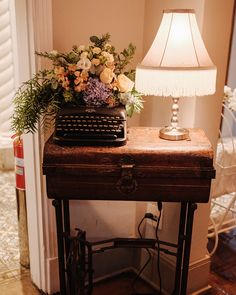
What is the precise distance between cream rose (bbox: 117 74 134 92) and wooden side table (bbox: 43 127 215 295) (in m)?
0.30

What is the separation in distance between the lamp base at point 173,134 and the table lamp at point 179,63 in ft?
0.61

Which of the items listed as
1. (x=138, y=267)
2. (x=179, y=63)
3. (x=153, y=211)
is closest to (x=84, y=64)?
(x=179, y=63)

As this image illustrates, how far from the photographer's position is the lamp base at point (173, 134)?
1.77 metres

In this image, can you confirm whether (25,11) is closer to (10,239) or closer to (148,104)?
(148,104)

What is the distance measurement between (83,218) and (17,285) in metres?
0.59

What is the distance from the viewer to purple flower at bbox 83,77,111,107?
5.76 ft

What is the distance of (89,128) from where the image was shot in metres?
1.67

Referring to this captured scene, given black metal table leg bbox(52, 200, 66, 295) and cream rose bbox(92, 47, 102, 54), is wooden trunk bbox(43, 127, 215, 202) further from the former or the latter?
cream rose bbox(92, 47, 102, 54)

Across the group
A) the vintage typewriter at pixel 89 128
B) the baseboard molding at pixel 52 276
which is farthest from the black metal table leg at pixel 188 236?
the baseboard molding at pixel 52 276

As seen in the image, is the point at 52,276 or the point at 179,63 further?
the point at 52,276

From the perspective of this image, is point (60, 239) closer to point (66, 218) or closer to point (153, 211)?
point (66, 218)

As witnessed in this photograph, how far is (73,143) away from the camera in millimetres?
1663

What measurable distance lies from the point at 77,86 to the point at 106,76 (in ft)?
0.44

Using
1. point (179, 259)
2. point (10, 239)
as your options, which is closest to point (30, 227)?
point (10, 239)
